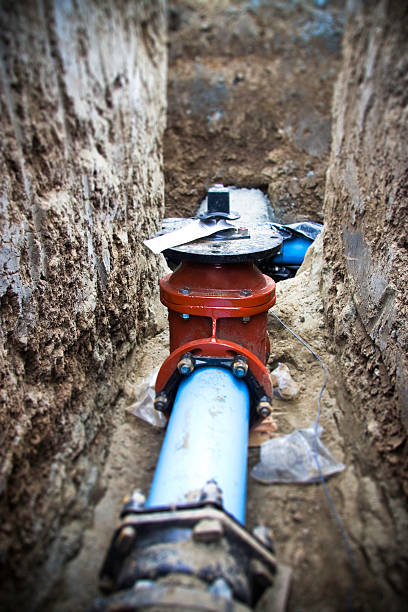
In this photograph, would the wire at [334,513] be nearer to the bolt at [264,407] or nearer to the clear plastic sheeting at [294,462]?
the clear plastic sheeting at [294,462]

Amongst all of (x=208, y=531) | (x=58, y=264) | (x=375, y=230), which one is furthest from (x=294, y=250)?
(x=208, y=531)

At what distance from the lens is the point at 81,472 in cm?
158

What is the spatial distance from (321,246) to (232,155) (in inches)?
136

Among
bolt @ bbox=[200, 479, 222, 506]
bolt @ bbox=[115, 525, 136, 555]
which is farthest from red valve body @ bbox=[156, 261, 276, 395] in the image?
bolt @ bbox=[115, 525, 136, 555]

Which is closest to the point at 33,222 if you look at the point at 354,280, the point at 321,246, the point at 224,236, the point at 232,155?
the point at 224,236

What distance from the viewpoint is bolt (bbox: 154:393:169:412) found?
1683mm

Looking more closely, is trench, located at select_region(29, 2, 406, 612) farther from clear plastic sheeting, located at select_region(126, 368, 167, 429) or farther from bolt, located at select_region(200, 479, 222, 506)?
bolt, located at select_region(200, 479, 222, 506)

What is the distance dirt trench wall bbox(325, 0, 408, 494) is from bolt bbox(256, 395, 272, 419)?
16.2 inches

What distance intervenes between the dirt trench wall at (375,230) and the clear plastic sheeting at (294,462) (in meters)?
0.17

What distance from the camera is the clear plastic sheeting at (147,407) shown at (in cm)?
195

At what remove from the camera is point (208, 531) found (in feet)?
3.34

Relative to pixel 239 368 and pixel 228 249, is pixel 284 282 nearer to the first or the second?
pixel 228 249

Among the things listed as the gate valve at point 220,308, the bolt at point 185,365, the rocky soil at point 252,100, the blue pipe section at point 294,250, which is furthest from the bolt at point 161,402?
the rocky soil at point 252,100

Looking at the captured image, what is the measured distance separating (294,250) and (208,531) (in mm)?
2969
